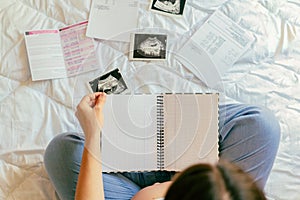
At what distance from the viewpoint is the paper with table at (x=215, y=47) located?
1.27 meters

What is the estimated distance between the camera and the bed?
1235 mm

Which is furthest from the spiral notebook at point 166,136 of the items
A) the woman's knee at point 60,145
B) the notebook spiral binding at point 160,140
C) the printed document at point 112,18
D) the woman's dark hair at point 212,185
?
the woman's dark hair at point 212,185

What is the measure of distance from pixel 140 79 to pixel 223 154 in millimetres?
274

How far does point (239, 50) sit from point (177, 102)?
0.97ft

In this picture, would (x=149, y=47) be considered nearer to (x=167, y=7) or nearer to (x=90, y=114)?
(x=167, y=7)

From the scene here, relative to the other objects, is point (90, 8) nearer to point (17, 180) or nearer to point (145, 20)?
point (145, 20)

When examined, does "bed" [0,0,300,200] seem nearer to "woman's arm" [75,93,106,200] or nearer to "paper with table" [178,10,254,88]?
"paper with table" [178,10,254,88]

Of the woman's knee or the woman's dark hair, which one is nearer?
the woman's dark hair

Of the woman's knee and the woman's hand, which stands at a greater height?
the woman's hand

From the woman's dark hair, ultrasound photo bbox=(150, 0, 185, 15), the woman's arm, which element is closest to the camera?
the woman's dark hair

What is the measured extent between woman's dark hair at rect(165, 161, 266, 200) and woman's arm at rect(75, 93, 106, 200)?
1.28ft

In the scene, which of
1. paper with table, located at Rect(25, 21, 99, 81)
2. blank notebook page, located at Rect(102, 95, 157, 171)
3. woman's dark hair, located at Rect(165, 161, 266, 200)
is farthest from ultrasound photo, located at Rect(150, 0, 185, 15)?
woman's dark hair, located at Rect(165, 161, 266, 200)

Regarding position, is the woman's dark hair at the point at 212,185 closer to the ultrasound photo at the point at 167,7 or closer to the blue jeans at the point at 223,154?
the blue jeans at the point at 223,154

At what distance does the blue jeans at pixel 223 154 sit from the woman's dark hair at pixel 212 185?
50 cm
